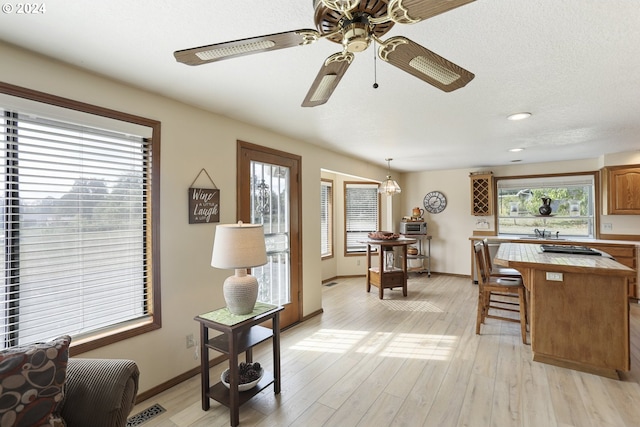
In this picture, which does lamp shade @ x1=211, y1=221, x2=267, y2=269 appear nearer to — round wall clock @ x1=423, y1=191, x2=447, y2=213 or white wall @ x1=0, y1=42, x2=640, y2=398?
white wall @ x1=0, y1=42, x2=640, y2=398

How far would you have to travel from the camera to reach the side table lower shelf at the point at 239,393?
2.03 metres

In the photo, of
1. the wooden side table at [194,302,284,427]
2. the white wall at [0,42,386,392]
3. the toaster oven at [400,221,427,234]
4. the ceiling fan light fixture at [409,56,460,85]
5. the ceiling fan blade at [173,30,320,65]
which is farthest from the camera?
the toaster oven at [400,221,427,234]

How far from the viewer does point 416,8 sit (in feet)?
2.78

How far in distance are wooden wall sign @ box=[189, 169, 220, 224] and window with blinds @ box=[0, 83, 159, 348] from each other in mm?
330

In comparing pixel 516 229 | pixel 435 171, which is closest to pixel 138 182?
pixel 435 171

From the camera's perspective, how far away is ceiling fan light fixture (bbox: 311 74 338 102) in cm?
127

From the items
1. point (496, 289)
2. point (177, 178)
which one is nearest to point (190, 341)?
point (177, 178)

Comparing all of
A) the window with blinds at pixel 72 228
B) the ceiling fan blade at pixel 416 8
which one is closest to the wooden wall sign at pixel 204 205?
the window with blinds at pixel 72 228

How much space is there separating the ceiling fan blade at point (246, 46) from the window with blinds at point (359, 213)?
5.28 m

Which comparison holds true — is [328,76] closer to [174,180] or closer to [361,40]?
[361,40]

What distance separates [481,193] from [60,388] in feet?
21.3

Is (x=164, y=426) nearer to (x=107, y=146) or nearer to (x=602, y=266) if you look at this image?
(x=107, y=146)

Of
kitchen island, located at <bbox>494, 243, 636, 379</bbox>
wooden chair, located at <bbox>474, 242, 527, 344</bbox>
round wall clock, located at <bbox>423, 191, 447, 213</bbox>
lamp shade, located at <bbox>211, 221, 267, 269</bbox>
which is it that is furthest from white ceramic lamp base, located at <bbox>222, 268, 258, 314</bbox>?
round wall clock, located at <bbox>423, 191, 447, 213</bbox>

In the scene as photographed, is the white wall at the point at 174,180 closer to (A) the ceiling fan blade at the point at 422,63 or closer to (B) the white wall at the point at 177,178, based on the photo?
(B) the white wall at the point at 177,178
